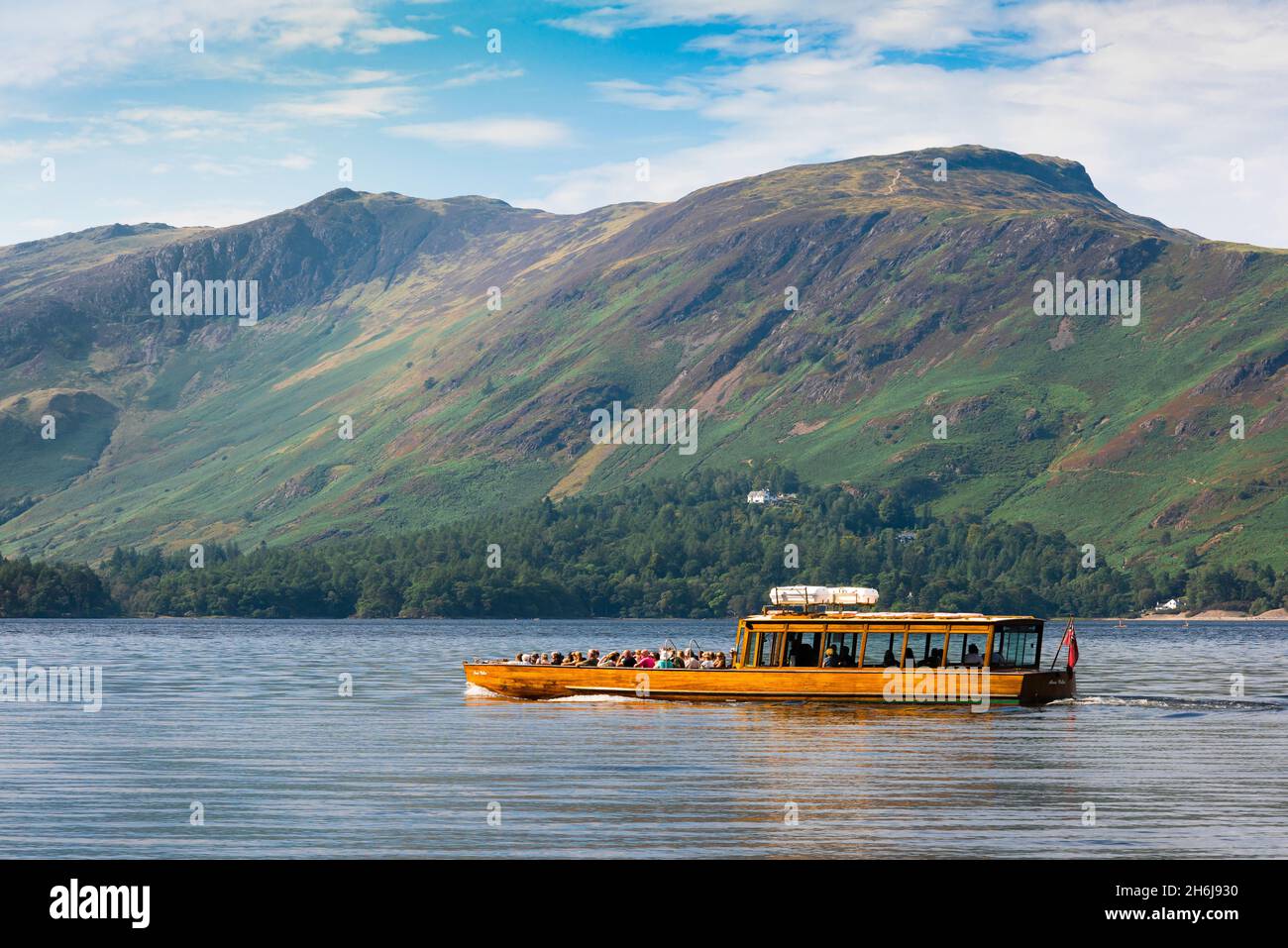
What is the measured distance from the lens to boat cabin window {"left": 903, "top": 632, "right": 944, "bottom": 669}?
270 ft

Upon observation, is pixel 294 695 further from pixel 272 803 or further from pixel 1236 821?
pixel 1236 821

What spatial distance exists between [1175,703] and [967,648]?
15.2m

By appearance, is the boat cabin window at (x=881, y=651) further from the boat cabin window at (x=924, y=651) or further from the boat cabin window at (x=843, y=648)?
the boat cabin window at (x=924, y=651)

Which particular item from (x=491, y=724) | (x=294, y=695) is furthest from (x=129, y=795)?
(x=294, y=695)

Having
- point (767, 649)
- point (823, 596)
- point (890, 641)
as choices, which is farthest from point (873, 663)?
point (767, 649)

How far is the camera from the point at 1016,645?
83.4 metres

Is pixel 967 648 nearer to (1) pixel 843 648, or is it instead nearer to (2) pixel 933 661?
(2) pixel 933 661

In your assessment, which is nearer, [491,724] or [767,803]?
[767,803]

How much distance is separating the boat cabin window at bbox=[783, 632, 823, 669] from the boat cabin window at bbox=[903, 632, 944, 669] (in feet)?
14.1

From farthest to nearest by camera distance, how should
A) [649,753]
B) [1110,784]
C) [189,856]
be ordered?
[649,753]
[1110,784]
[189,856]
